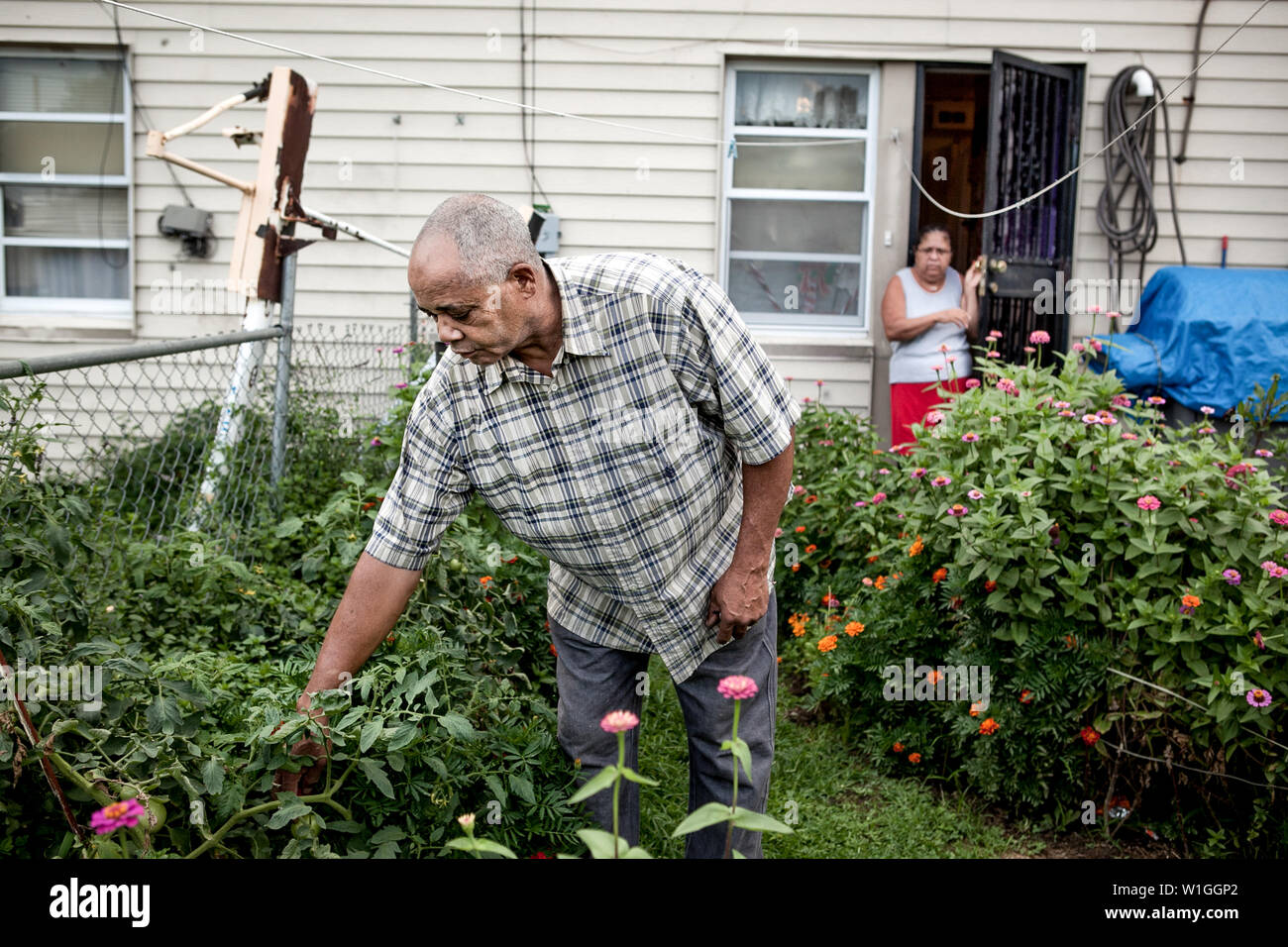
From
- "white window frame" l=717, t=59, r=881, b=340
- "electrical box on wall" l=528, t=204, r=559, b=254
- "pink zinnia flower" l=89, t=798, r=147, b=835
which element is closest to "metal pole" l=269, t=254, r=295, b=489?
"electrical box on wall" l=528, t=204, r=559, b=254

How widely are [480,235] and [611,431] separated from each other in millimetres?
472

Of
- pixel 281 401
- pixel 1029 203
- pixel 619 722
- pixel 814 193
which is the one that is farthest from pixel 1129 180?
pixel 619 722

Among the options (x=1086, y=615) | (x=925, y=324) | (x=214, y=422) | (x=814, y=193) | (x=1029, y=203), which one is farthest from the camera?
(x=814, y=193)

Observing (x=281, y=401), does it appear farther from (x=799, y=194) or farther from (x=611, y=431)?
(x=799, y=194)

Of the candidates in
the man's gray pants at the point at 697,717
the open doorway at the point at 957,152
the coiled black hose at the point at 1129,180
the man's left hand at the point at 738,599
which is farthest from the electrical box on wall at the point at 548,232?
the man's left hand at the point at 738,599

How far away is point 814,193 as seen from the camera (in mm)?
7180

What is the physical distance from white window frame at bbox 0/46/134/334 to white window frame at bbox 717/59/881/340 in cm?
393

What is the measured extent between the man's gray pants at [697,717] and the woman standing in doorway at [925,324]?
3850 millimetres

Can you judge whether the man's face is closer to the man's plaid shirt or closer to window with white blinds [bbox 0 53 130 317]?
the man's plaid shirt

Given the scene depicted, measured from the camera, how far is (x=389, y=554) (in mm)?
1987

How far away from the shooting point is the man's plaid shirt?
1991 mm

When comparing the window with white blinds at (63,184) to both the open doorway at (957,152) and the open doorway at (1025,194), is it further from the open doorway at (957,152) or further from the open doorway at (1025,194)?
the open doorway at (957,152)

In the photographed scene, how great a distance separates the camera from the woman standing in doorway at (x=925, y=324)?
6035 millimetres

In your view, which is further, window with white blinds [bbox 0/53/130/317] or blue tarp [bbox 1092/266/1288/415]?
window with white blinds [bbox 0/53/130/317]
